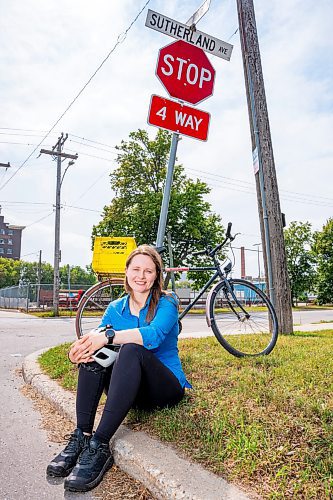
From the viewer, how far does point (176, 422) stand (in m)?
2.31

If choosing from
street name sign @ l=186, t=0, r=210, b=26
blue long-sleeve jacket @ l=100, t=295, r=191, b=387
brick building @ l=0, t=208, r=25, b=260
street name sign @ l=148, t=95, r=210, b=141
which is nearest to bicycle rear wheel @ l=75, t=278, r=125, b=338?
blue long-sleeve jacket @ l=100, t=295, r=191, b=387

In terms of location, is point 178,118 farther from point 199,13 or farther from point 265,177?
point 265,177

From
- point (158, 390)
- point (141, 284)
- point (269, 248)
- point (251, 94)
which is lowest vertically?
point (158, 390)

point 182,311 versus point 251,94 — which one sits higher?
point 251,94

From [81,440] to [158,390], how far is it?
1.61 feet

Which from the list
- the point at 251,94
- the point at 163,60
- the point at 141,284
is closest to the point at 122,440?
the point at 141,284

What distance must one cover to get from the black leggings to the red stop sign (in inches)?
95.8

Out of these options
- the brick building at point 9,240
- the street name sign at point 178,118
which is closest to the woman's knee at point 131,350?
the street name sign at point 178,118

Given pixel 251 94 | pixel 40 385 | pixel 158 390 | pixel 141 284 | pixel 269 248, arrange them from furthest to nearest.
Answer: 1. pixel 251 94
2. pixel 269 248
3. pixel 40 385
4. pixel 141 284
5. pixel 158 390

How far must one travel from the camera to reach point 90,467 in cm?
200

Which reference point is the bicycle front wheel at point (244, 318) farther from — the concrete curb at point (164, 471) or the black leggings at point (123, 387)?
the concrete curb at point (164, 471)

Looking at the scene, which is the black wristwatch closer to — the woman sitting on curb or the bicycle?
the woman sitting on curb

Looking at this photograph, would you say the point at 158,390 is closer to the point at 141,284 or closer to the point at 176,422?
the point at 176,422

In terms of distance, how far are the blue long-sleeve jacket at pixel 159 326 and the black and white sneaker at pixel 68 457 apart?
592 millimetres
